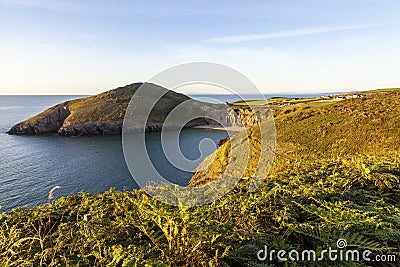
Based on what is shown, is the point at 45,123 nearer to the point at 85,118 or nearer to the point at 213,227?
the point at 85,118

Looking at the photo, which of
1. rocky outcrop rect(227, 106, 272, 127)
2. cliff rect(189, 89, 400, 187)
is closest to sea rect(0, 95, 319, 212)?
cliff rect(189, 89, 400, 187)

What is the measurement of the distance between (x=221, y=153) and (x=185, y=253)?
82.4ft

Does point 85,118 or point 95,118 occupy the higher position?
point 85,118

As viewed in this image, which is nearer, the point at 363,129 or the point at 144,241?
the point at 144,241

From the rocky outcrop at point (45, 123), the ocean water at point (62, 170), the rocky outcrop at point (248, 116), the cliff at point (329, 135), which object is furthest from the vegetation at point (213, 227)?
the rocky outcrop at point (45, 123)

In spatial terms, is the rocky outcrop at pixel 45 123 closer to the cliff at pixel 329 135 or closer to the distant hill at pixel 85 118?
the distant hill at pixel 85 118

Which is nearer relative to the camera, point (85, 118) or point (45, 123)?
point (45, 123)

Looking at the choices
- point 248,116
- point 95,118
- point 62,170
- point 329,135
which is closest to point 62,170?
point 62,170

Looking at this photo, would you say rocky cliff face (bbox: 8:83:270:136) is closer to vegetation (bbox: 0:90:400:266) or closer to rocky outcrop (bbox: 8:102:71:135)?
rocky outcrop (bbox: 8:102:71:135)

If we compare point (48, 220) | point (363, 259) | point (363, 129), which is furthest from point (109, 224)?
point (363, 129)

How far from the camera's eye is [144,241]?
8.79ft

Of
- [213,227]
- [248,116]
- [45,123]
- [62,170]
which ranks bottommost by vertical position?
[62,170]

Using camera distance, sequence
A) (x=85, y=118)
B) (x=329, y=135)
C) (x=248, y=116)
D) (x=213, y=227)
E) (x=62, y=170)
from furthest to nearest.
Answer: (x=85, y=118), (x=248, y=116), (x=62, y=170), (x=329, y=135), (x=213, y=227)

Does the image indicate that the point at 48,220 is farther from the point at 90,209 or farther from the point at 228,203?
the point at 228,203
